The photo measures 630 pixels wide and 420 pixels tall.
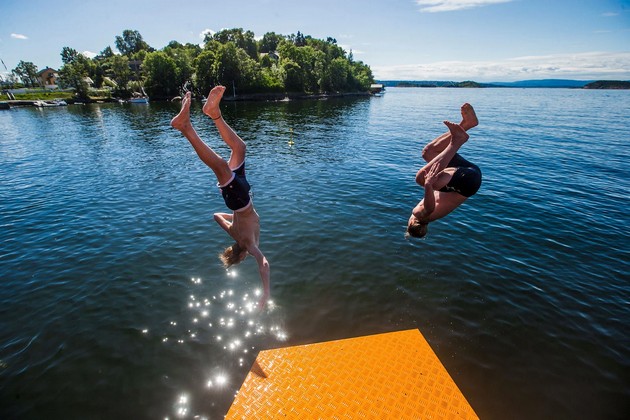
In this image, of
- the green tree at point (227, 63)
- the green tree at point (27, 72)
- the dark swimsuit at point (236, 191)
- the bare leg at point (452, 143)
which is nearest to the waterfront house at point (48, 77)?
the green tree at point (27, 72)

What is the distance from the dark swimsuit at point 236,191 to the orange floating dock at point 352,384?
362cm

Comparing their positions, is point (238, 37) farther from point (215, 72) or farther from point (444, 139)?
point (444, 139)

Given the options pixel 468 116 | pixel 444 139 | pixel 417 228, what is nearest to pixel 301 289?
pixel 417 228

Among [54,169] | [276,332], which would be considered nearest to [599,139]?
[276,332]

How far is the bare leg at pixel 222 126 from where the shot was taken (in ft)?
18.6

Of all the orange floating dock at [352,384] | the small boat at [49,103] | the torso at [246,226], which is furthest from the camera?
the small boat at [49,103]

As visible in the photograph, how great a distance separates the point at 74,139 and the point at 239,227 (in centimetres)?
3662

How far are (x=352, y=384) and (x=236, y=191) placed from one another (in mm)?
4652

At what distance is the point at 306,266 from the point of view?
1040 centimetres

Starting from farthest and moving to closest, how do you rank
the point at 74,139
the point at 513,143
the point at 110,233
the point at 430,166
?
the point at 74,139 < the point at 513,143 < the point at 110,233 < the point at 430,166

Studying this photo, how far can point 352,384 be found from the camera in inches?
242

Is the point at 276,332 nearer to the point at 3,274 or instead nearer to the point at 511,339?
the point at 511,339

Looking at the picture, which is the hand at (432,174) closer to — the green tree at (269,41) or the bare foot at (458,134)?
the bare foot at (458,134)

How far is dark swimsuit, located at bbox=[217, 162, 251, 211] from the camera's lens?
6.02 metres
